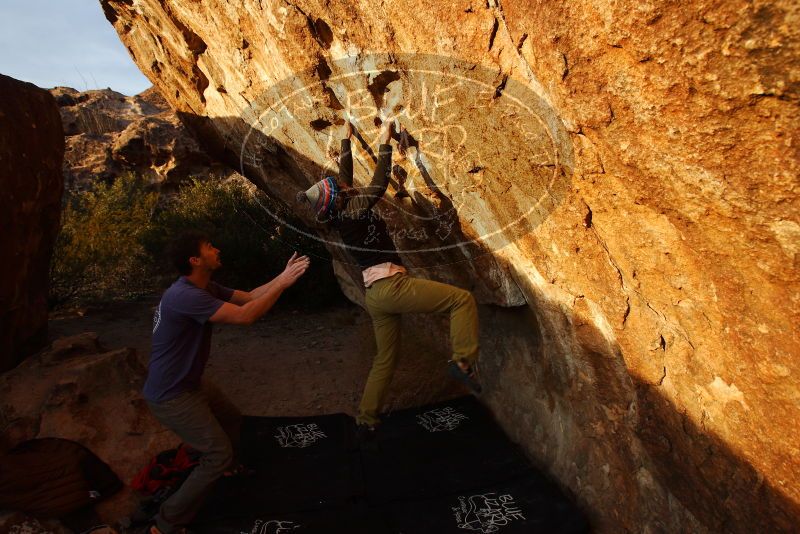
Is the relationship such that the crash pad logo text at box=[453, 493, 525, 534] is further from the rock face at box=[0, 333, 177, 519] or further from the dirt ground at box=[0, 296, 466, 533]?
the rock face at box=[0, 333, 177, 519]

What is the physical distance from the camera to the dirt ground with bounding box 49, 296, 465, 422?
500 centimetres

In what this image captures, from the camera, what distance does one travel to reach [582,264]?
8.98ft

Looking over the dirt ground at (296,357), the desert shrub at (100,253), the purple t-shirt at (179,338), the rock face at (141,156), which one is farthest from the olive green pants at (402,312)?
the rock face at (141,156)

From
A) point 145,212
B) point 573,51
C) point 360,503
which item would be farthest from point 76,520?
point 145,212

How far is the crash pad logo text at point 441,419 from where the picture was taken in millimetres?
4298

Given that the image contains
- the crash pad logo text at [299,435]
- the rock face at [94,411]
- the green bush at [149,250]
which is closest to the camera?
the rock face at [94,411]

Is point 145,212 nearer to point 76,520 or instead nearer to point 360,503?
point 76,520

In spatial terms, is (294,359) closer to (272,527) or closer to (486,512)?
(272,527)

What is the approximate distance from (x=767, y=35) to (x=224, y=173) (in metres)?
13.3

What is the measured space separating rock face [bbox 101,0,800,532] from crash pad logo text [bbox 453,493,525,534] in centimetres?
41

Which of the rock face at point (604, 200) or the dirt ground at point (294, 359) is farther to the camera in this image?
the dirt ground at point (294, 359)

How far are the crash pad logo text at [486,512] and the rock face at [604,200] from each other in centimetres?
41

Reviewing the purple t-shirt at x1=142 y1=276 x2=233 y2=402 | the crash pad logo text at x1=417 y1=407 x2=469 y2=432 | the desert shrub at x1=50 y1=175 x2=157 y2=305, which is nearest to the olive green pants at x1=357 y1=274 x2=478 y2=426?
the crash pad logo text at x1=417 y1=407 x2=469 y2=432

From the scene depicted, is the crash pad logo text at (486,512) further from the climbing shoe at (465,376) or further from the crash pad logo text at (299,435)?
the crash pad logo text at (299,435)
